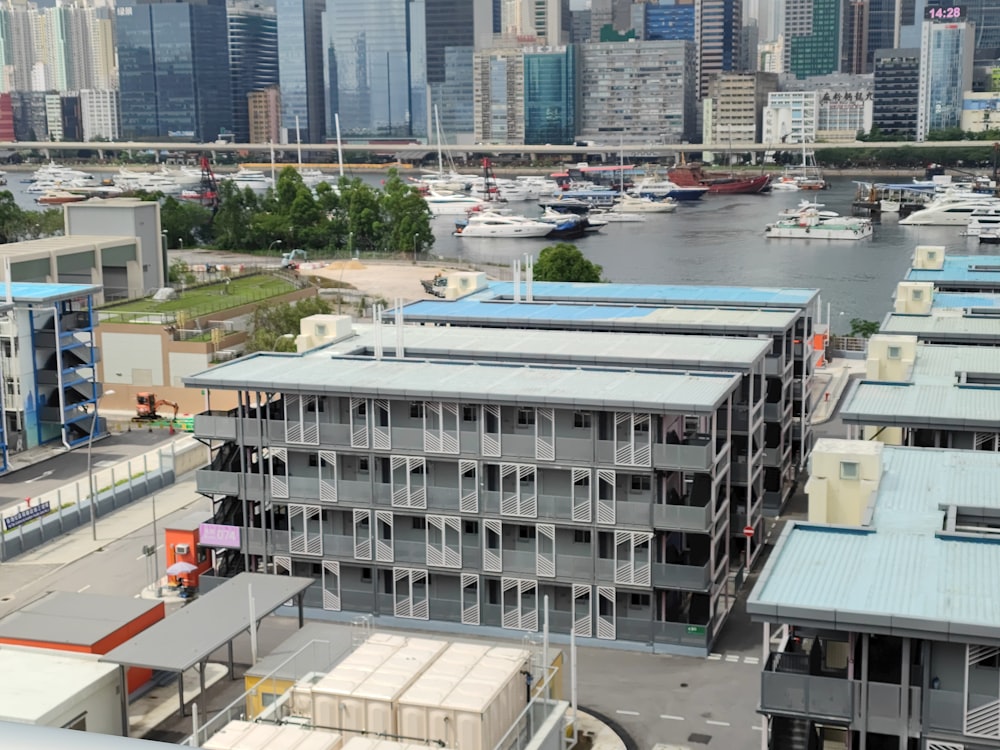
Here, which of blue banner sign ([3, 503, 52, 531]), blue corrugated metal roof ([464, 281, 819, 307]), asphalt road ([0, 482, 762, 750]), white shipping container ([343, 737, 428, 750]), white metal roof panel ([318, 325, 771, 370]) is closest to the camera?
white shipping container ([343, 737, 428, 750])

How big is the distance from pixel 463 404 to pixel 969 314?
18.3m

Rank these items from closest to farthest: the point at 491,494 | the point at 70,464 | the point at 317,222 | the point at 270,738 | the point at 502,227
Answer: the point at 270,738, the point at 491,494, the point at 70,464, the point at 317,222, the point at 502,227

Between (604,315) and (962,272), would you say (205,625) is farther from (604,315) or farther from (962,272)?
(962,272)

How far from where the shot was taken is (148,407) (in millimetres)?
46938

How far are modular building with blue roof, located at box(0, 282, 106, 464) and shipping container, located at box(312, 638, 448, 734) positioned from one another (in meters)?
25.8

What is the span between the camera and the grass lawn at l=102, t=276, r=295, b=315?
184 feet

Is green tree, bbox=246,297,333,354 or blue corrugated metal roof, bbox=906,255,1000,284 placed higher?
blue corrugated metal roof, bbox=906,255,1000,284

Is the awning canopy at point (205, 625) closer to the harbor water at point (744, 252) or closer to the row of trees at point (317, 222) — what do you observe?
the harbor water at point (744, 252)

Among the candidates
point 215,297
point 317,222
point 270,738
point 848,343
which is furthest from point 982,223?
point 270,738

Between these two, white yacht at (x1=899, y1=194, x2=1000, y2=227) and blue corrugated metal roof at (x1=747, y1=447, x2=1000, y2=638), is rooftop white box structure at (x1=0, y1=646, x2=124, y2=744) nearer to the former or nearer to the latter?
blue corrugated metal roof at (x1=747, y1=447, x2=1000, y2=638)

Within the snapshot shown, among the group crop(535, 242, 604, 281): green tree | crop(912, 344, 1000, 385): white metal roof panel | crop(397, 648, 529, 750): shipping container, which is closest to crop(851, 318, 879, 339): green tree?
crop(535, 242, 604, 281): green tree

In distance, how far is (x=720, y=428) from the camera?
2953 cm

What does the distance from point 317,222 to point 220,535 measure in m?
71.5

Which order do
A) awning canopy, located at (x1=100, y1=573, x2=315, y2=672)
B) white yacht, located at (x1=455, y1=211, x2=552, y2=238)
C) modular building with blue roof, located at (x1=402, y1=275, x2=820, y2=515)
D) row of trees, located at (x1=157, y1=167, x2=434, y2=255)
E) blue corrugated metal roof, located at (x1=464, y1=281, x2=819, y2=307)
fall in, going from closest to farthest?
awning canopy, located at (x1=100, y1=573, x2=315, y2=672), modular building with blue roof, located at (x1=402, y1=275, x2=820, y2=515), blue corrugated metal roof, located at (x1=464, y1=281, x2=819, y2=307), row of trees, located at (x1=157, y1=167, x2=434, y2=255), white yacht, located at (x1=455, y1=211, x2=552, y2=238)
